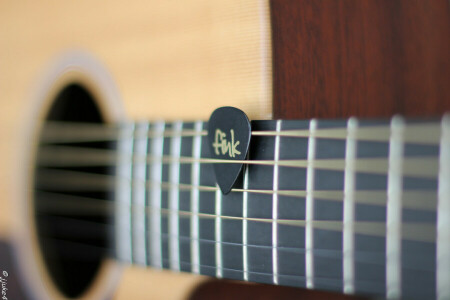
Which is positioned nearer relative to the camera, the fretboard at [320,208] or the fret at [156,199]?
the fretboard at [320,208]

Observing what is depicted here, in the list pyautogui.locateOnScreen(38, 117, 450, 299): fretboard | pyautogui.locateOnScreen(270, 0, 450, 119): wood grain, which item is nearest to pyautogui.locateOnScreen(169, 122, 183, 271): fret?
pyautogui.locateOnScreen(38, 117, 450, 299): fretboard

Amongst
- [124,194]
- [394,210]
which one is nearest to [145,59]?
[124,194]

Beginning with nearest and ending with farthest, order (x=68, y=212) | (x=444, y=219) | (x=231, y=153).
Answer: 1. (x=444, y=219)
2. (x=231, y=153)
3. (x=68, y=212)

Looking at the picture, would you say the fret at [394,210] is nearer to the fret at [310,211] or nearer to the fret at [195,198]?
the fret at [310,211]

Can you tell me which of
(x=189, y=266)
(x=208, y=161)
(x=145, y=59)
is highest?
(x=145, y=59)

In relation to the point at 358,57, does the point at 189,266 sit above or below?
below

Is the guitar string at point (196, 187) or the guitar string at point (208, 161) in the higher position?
the guitar string at point (208, 161)

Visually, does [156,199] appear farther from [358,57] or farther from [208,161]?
[358,57]

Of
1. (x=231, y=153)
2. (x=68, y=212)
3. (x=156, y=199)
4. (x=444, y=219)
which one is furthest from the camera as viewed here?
(x=68, y=212)

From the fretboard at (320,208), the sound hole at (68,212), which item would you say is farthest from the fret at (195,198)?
the sound hole at (68,212)
